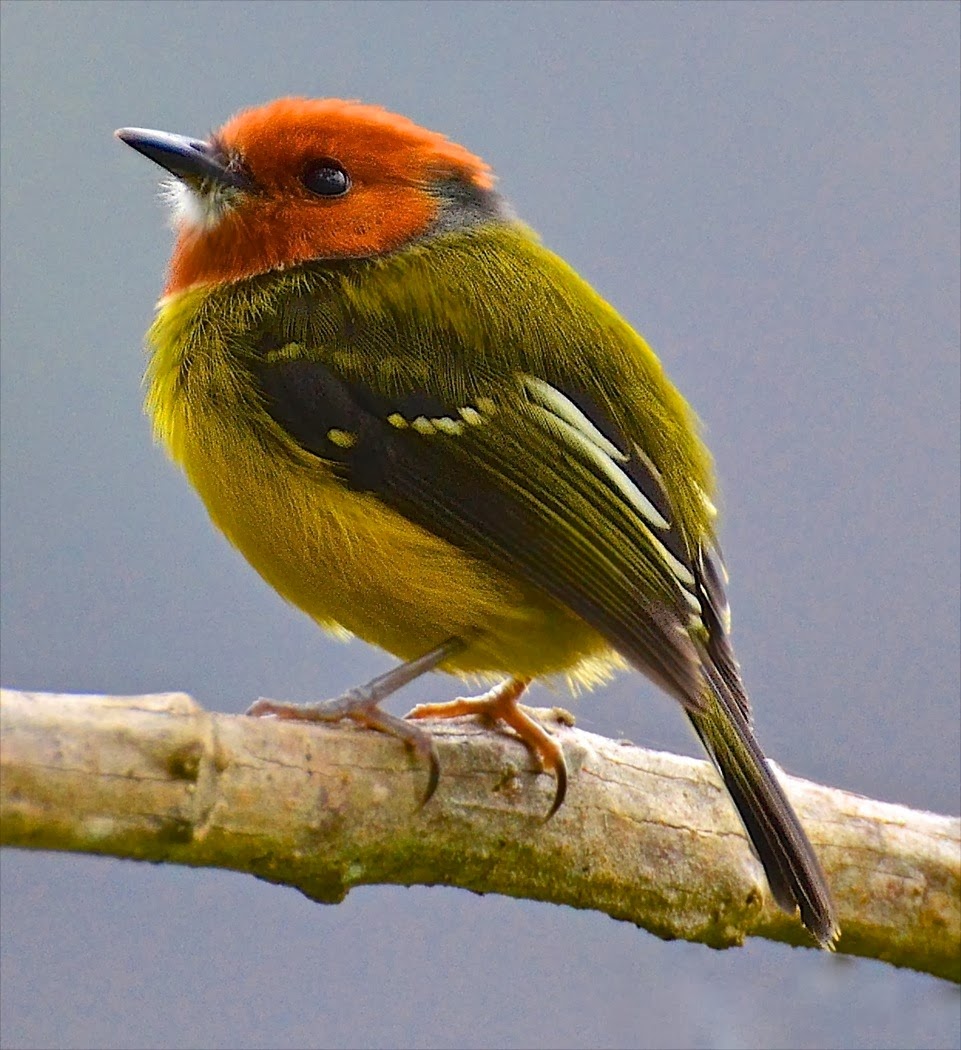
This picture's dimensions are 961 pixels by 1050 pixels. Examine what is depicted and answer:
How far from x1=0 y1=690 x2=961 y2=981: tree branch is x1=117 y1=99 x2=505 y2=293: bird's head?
1242 millimetres

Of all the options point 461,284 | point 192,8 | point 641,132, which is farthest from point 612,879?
point 192,8

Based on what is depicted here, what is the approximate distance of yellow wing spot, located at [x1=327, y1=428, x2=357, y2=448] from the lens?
3154 mm

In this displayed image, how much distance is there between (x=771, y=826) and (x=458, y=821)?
26.2 inches

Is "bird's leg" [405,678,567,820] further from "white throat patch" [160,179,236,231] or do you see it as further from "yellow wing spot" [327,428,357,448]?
"white throat patch" [160,179,236,231]

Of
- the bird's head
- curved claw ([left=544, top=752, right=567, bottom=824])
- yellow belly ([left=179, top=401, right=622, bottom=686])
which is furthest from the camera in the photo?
the bird's head

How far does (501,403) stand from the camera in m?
3.23

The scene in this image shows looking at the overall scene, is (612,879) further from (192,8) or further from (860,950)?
(192,8)

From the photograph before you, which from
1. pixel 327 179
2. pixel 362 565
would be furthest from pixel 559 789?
pixel 327 179

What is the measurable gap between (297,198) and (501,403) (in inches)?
33.5

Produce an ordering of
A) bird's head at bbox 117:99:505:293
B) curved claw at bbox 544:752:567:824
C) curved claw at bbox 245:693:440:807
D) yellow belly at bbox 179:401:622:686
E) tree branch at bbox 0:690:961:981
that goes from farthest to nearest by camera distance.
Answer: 1. bird's head at bbox 117:99:505:293
2. curved claw at bbox 544:752:567:824
3. yellow belly at bbox 179:401:622:686
4. curved claw at bbox 245:693:440:807
5. tree branch at bbox 0:690:961:981

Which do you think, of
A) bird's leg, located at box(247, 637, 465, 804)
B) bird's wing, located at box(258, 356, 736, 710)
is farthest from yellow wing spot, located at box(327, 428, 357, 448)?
bird's leg, located at box(247, 637, 465, 804)

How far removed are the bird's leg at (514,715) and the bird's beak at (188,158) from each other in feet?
4.57

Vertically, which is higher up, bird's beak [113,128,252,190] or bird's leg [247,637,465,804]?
bird's beak [113,128,252,190]

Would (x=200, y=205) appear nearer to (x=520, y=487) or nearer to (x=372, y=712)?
(x=520, y=487)
